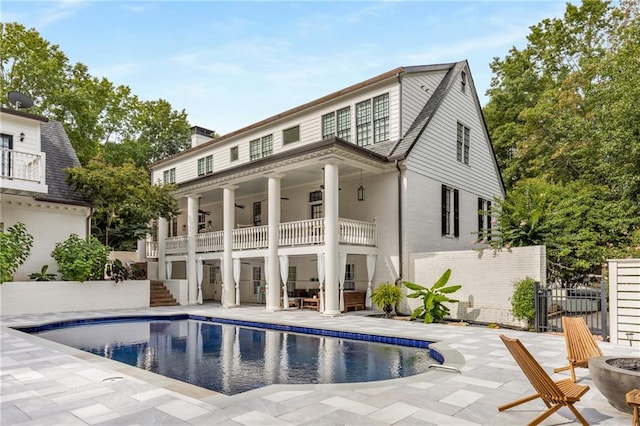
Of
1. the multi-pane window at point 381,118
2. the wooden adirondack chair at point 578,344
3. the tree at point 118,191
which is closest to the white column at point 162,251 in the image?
the tree at point 118,191

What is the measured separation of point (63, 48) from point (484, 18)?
104 feet

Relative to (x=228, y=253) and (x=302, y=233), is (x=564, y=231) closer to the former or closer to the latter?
(x=302, y=233)

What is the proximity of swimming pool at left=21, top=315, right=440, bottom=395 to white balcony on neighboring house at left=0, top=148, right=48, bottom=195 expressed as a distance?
536 cm

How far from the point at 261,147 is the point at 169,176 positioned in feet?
28.5

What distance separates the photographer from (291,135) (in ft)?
66.4

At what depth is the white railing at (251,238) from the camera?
1755 cm

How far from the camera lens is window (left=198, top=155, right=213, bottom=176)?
80.2 feet

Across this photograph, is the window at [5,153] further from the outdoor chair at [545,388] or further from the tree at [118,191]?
the outdoor chair at [545,388]

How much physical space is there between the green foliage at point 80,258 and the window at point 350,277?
998 cm

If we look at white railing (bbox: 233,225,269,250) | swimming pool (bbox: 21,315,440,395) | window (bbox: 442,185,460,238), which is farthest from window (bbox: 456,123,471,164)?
swimming pool (bbox: 21,315,440,395)

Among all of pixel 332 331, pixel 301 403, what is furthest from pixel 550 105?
pixel 301 403

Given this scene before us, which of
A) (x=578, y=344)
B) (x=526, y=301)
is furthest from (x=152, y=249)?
(x=578, y=344)

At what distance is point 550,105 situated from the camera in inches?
940

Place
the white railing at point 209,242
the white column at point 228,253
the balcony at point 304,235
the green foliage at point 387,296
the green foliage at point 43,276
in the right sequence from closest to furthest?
the green foliage at point 387,296 < the balcony at point 304,235 < the green foliage at point 43,276 < the white column at point 228,253 < the white railing at point 209,242
